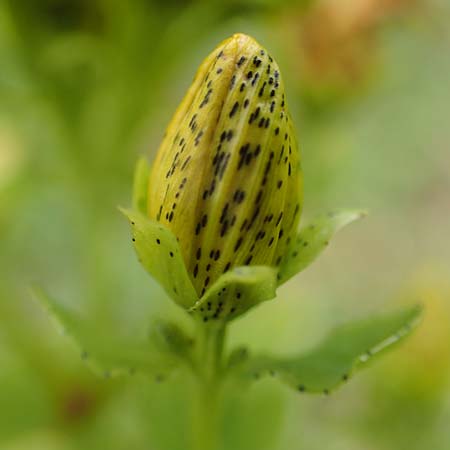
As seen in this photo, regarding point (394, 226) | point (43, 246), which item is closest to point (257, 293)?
point (43, 246)

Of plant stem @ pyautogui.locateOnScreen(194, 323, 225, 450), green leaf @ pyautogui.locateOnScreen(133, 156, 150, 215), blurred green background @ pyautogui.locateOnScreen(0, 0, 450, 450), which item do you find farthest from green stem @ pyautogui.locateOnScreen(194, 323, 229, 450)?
blurred green background @ pyautogui.locateOnScreen(0, 0, 450, 450)

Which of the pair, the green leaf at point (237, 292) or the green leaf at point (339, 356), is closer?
the green leaf at point (237, 292)

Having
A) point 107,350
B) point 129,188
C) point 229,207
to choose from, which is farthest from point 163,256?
point 129,188

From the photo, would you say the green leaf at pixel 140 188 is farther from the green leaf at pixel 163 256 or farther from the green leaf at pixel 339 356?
the green leaf at pixel 339 356

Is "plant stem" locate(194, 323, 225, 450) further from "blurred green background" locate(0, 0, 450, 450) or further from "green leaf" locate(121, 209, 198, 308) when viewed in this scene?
"blurred green background" locate(0, 0, 450, 450)

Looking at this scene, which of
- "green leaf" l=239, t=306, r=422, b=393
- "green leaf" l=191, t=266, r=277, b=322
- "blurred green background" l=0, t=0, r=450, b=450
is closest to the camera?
"green leaf" l=191, t=266, r=277, b=322

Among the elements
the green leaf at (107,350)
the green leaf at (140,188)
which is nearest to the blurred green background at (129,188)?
the green leaf at (107,350)

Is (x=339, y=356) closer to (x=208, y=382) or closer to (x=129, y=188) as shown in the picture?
(x=208, y=382)
